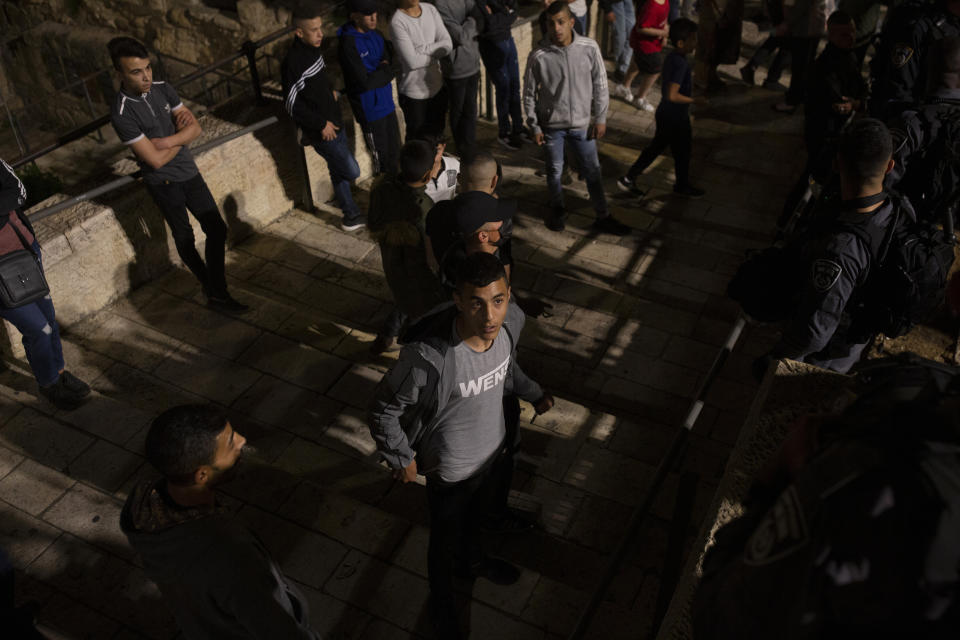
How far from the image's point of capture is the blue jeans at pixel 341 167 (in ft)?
21.4

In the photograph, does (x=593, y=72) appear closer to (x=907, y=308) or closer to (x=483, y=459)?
(x=907, y=308)

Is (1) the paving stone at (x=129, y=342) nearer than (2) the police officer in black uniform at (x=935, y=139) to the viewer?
No

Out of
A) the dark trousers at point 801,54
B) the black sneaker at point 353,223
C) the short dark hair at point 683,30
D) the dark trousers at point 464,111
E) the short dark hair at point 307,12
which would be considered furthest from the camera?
the dark trousers at point 801,54

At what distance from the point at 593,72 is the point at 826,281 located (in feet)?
11.5

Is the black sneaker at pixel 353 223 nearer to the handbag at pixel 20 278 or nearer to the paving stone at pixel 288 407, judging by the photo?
the paving stone at pixel 288 407

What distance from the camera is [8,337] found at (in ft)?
17.3

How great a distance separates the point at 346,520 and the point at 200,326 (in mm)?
2309

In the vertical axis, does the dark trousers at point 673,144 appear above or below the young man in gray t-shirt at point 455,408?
below

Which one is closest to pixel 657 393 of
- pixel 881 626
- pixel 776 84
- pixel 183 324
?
pixel 183 324

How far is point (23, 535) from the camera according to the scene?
412 cm

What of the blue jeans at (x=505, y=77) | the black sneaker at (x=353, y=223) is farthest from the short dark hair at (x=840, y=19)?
the black sneaker at (x=353, y=223)

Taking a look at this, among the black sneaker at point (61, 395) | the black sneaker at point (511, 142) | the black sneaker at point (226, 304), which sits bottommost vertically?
the black sneaker at point (511, 142)

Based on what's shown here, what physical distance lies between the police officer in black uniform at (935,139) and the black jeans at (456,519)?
3.34m

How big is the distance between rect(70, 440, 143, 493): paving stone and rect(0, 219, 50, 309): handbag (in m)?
0.97
